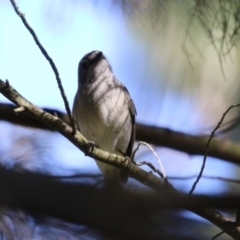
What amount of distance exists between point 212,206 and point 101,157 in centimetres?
59

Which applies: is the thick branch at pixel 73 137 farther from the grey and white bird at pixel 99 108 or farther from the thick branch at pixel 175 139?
the grey and white bird at pixel 99 108

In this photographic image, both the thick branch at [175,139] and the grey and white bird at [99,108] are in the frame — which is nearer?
the thick branch at [175,139]

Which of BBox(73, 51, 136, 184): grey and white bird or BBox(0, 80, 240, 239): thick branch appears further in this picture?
BBox(73, 51, 136, 184): grey and white bird


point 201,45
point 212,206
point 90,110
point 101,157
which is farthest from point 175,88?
point 90,110

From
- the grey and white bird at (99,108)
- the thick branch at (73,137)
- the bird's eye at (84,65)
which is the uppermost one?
the bird's eye at (84,65)

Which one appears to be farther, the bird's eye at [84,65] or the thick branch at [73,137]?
the bird's eye at [84,65]

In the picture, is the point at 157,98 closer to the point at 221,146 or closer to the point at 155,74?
the point at 155,74

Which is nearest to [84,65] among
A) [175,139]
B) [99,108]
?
[99,108]

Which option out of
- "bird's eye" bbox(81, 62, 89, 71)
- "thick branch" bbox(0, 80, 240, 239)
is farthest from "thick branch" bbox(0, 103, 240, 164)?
"bird's eye" bbox(81, 62, 89, 71)

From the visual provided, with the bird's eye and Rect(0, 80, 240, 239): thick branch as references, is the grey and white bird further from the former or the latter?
Rect(0, 80, 240, 239): thick branch

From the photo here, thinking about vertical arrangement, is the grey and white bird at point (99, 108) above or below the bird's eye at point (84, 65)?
below

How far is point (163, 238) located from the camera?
0.40m

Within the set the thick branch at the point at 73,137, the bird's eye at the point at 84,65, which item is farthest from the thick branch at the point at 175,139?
the bird's eye at the point at 84,65

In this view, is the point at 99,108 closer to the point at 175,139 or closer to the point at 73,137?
the point at 73,137
